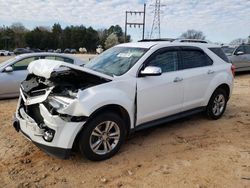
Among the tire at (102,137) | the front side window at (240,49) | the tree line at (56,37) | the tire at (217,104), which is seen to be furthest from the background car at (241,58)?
the tree line at (56,37)

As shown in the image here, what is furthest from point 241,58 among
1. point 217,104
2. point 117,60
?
point 117,60

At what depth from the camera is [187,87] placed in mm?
5391

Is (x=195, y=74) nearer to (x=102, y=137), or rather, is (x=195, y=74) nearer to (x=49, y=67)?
(x=102, y=137)

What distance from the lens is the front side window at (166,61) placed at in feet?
16.2

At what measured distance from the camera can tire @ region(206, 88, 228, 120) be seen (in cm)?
614

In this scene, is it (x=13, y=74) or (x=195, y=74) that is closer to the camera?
(x=195, y=74)

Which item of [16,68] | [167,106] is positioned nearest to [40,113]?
[167,106]

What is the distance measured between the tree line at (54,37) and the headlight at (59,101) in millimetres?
79539

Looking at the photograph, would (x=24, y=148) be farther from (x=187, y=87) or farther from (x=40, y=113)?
(x=187, y=87)

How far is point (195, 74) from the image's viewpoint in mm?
5547

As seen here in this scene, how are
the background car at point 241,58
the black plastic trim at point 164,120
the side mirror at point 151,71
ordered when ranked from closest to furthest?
the side mirror at point 151,71 < the black plastic trim at point 164,120 < the background car at point 241,58

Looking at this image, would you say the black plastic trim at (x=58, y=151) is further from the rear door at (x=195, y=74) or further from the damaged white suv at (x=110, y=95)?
the rear door at (x=195, y=74)

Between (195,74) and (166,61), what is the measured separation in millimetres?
776

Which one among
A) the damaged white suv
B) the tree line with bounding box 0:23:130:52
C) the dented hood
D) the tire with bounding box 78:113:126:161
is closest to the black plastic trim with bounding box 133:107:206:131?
the damaged white suv
